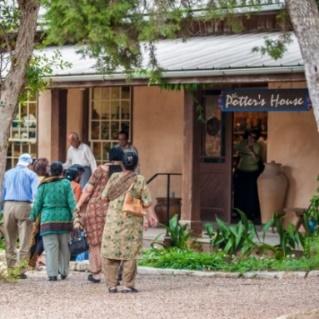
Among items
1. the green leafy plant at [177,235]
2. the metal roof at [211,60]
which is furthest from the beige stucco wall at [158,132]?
the green leafy plant at [177,235]

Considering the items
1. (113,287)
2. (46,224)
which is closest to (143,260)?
(46,224)

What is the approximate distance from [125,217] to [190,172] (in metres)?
6.06

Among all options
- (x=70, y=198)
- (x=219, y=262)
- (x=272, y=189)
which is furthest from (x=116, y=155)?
(x=272, y=189)

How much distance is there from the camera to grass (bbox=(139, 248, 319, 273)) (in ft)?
48.1

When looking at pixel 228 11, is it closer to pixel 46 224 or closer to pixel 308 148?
pixel 46 224

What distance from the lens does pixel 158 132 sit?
21.6 meters

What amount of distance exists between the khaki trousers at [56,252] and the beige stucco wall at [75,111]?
858 cm

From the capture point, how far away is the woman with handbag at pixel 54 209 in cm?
1388

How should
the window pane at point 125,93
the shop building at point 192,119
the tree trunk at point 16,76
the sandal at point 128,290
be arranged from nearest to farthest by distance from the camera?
the sandal at point 128,290, the tree trunk at point 16,76, the shop building at point 192,119, the window pane at point 125,93

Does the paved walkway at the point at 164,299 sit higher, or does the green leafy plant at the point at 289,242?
the green leafy plant at the point at 289,242

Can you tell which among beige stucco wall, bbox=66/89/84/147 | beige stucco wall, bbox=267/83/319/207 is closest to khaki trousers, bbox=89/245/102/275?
beige stucco wall, bbox=267/83/319/207

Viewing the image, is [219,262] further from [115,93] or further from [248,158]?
[115,93]

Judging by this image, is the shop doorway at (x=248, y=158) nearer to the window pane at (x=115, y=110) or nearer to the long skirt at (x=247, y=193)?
the long skirt at (x=247, y=193)

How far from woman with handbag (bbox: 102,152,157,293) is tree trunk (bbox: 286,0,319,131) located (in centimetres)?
282
